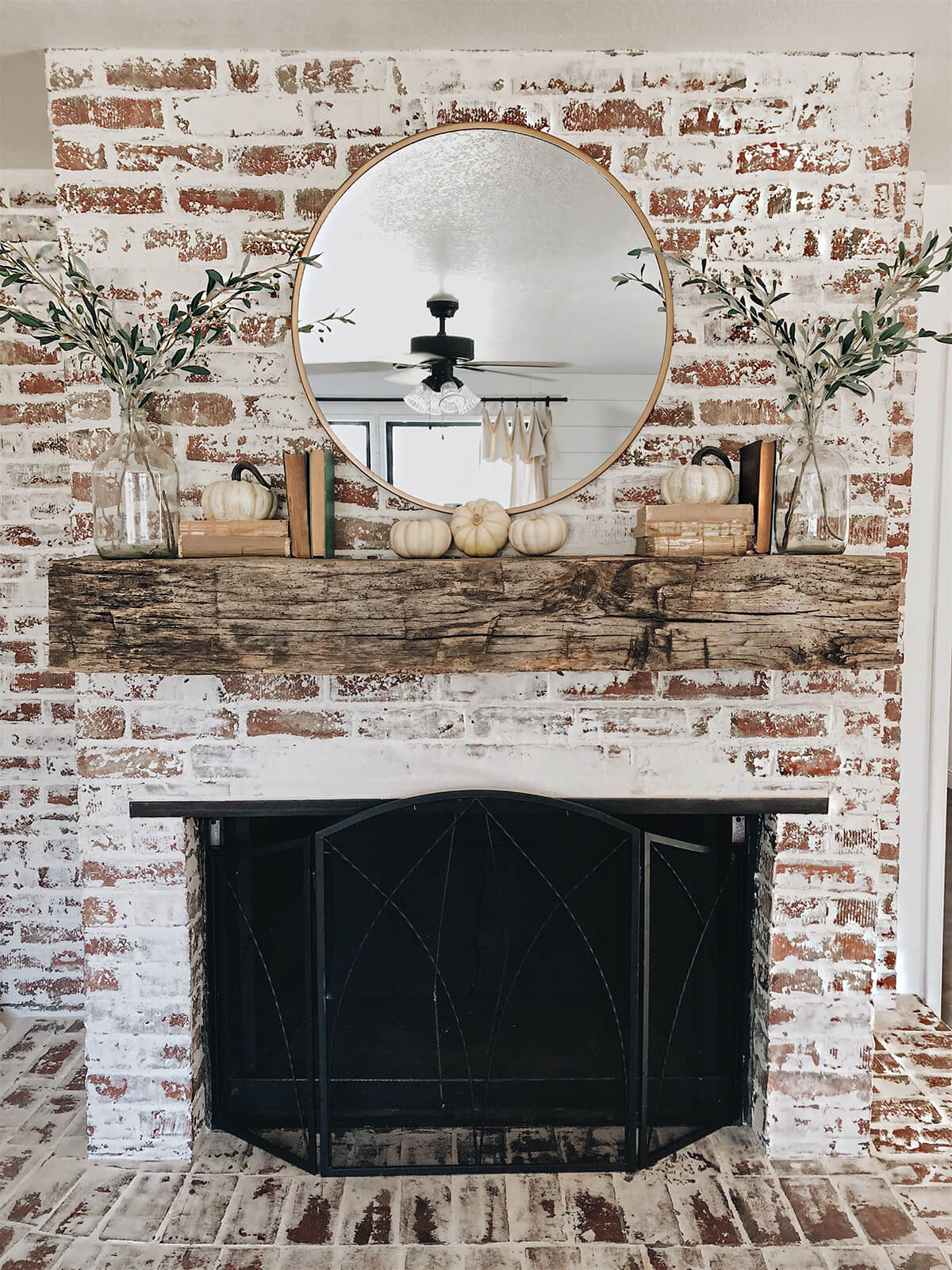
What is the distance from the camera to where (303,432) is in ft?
6.19

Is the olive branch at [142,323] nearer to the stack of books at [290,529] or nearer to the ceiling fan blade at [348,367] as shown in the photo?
the ceiling fan blade at [348,367]

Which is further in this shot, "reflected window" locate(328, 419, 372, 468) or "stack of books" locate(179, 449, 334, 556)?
"reflected window" locate(328, 419, 372, 468)

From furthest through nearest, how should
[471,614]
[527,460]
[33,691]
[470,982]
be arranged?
[33,691], [470,982], [527,460], [471,614]

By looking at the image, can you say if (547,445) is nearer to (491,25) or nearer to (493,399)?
(493,399)

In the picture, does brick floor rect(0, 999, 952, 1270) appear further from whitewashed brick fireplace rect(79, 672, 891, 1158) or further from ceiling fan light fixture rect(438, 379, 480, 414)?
ceiling fan light fixture rect(438, 379, 480, 414)

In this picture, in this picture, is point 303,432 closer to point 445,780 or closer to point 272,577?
point 272,577

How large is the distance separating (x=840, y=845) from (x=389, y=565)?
1132mm

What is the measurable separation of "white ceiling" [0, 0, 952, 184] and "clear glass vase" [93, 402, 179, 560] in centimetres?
72

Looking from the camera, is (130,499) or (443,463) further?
(443,463)

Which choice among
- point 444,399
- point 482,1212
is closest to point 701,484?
point 444,399

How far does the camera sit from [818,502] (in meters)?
1.75

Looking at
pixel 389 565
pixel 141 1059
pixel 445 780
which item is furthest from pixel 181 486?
pixel 141 1059

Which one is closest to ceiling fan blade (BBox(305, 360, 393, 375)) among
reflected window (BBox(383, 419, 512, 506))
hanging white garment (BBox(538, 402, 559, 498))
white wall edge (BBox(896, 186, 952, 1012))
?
reflected window (BBox(383, 419, 512, 506))

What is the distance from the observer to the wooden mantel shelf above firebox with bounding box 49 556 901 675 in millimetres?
1663
